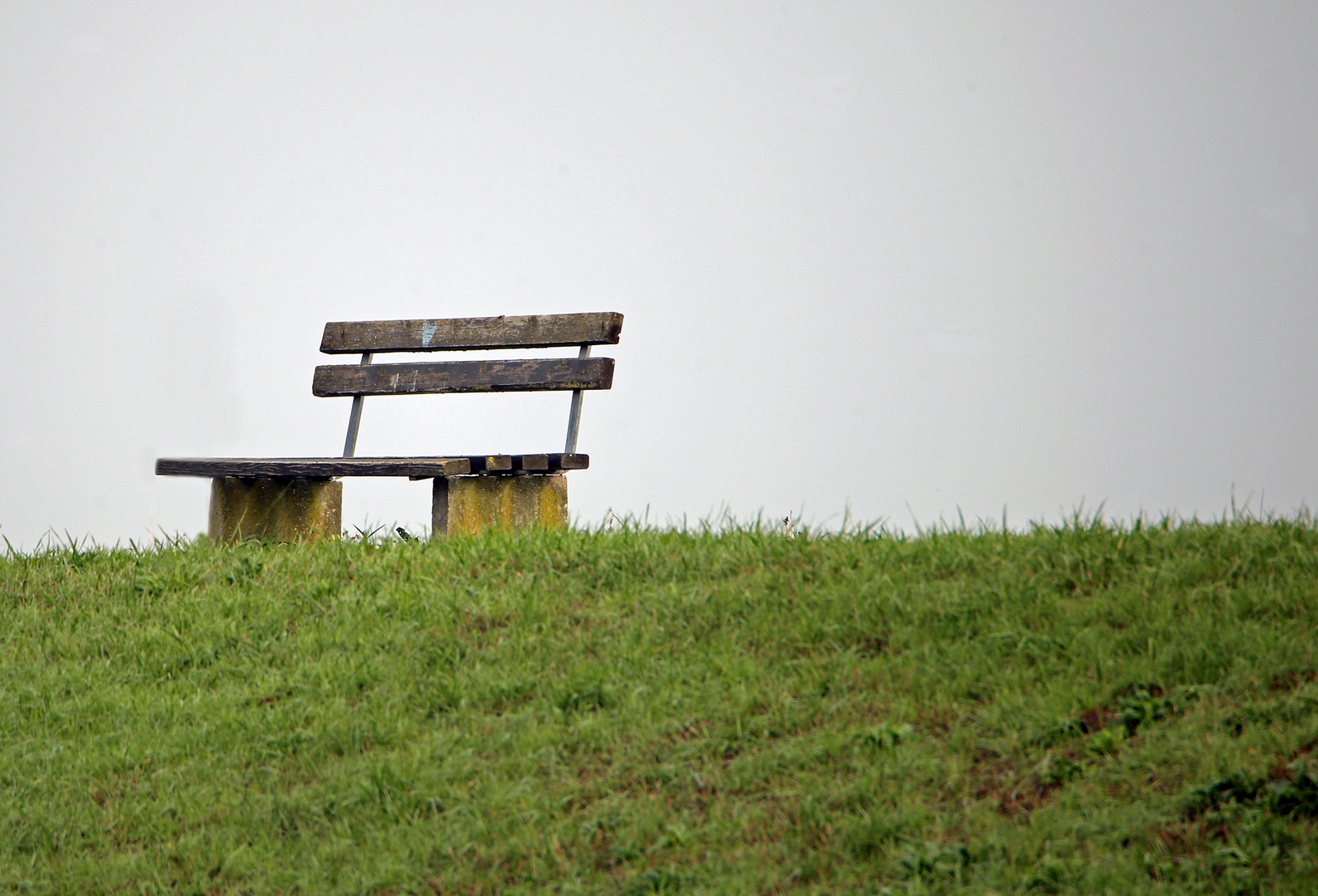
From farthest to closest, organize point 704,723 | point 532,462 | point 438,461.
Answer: point 532,462
point 438,461
point 704,723

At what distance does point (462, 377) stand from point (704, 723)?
435cm

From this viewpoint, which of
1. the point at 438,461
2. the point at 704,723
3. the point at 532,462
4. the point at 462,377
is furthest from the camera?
the point at 462,377

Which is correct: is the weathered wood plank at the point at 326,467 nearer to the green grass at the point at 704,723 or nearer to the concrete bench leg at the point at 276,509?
the concrete bench leg at the point at 276,509

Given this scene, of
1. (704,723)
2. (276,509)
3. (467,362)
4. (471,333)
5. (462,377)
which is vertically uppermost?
(471,333)

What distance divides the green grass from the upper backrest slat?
6.83 feet

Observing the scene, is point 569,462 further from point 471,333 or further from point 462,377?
point 471,333

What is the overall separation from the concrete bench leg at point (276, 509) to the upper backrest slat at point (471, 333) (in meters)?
1.42

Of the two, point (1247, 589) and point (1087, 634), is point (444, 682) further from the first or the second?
point (1247, 589)

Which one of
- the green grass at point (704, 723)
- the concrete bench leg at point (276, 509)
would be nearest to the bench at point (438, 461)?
the concrete bench leg at point (276, 509)

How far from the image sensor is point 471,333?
813cm

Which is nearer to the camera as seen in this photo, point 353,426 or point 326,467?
point 326,467

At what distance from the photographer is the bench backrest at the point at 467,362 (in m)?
7.70

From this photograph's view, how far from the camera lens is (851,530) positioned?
233 inches

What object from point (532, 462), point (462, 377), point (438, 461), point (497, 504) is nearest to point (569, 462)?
point (532, 462)
